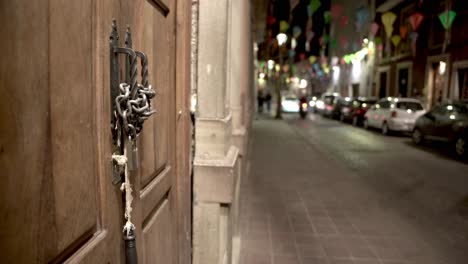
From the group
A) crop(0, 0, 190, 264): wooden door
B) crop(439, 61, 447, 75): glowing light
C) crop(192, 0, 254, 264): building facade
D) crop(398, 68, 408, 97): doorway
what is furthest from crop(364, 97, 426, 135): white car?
crop(0, 0, 190, 264): wooden door

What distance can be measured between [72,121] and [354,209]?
18.8 feet

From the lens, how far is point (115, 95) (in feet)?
4.53

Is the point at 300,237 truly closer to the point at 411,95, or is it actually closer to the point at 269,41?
the point at 411,95

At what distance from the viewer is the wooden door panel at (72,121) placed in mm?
1019

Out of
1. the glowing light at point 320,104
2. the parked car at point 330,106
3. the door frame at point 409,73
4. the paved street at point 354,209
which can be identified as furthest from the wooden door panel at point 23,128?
the glowing light at point 320,104

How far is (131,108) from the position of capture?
4.52 ft

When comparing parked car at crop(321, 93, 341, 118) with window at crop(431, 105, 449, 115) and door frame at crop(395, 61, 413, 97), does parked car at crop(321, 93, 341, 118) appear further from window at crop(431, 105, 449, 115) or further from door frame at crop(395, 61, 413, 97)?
window at crop(431, 105, 449, 115)

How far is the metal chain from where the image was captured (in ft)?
4.47

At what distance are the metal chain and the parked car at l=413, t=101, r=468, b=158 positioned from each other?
37.7ft

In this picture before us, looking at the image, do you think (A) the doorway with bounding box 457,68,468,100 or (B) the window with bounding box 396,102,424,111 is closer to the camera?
(B) the window with bounding box 396,102,424,111

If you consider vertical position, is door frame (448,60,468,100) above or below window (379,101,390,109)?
above

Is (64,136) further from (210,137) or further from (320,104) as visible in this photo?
(320,104)

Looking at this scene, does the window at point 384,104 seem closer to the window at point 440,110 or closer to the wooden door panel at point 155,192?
the window at point 440,110

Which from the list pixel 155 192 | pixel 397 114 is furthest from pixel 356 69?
pixel 155 192
